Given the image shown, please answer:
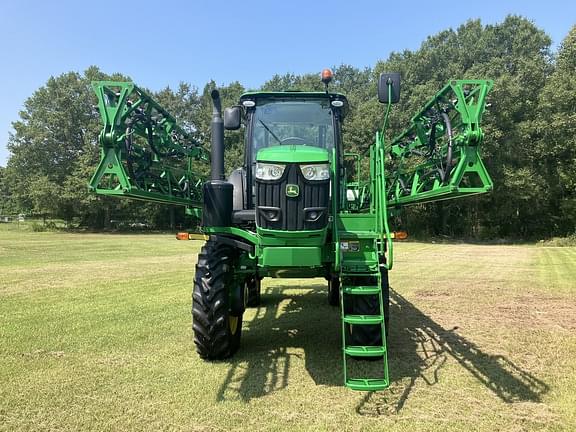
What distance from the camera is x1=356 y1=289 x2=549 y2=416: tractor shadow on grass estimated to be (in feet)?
14.0

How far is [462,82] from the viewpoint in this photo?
4.66 m

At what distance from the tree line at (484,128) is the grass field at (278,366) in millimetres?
17794

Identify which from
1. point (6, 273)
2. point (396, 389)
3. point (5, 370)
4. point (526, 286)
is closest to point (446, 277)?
point (526, 286)

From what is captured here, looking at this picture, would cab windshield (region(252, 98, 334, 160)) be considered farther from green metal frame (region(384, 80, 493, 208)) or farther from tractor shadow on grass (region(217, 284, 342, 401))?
tractor shadow on grass (region(217, 284, 342, 401))

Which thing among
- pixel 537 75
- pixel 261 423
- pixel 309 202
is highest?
pixel 537 75

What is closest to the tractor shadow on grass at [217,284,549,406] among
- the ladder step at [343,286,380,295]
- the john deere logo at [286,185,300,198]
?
the ladder step at [343,286,380,295]

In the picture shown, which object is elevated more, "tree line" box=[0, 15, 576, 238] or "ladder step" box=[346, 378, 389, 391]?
"tree line" box=[0, 15, 576, 238]

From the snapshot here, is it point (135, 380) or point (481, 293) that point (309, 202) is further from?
point (481, 293)

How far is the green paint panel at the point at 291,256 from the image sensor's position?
4562mm

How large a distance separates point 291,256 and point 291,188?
2.21ft

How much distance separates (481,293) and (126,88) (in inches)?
342

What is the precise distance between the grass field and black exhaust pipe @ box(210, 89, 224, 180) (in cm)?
219

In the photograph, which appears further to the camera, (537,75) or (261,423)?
(537,75)

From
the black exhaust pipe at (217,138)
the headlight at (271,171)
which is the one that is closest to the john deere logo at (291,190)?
the headlight at (271,171)
